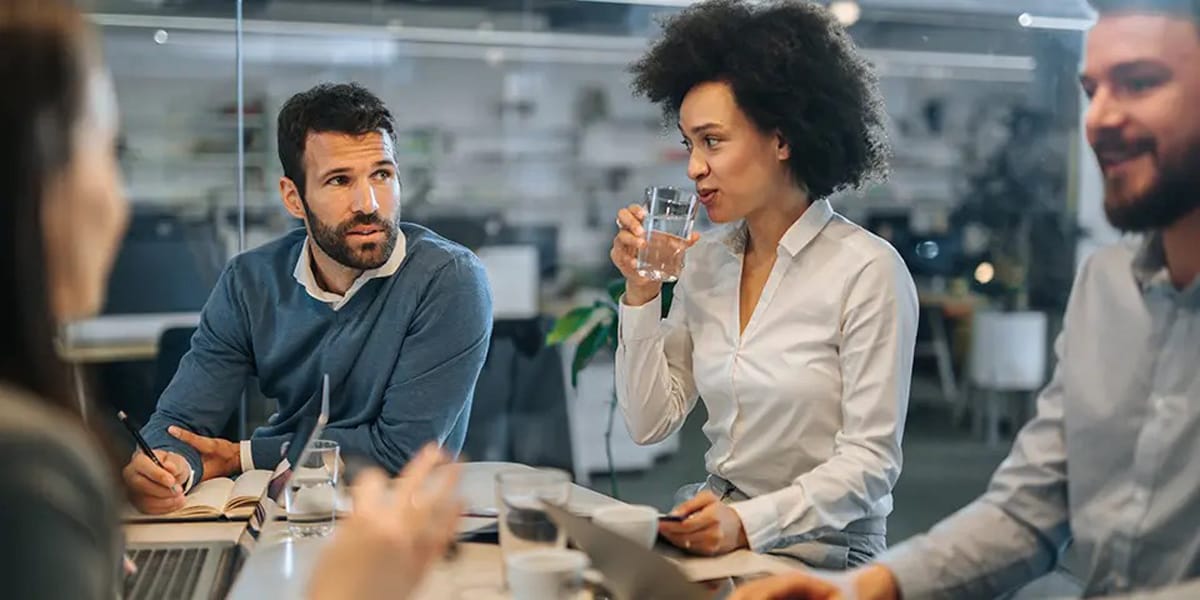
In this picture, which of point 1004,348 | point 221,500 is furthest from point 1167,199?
point 1004,348

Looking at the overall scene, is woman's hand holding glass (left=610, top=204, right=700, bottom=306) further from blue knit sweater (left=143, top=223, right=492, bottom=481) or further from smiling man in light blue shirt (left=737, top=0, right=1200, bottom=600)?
smiling man in light blue shirt (left=737, top=0, right=1200, bottom=600)

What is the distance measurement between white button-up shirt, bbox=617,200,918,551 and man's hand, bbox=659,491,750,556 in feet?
0.50

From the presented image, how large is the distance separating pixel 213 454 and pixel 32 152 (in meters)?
1.33

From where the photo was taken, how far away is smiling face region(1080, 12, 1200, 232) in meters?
1.23

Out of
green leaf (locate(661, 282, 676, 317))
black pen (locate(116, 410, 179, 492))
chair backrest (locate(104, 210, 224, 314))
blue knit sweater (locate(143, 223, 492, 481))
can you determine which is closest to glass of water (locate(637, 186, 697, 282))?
blue knit sweater (locate(143, 223, 492, 481))

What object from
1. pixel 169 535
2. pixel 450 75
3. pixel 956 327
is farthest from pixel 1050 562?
pixel 450 75

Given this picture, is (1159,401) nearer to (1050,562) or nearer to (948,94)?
(1050,562)

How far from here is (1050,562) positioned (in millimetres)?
1424

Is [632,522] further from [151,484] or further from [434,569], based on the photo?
[151,484]

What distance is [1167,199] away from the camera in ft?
4.09

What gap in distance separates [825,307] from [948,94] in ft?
14.6

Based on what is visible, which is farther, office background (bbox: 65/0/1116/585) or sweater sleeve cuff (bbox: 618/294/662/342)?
office background (bbox: 65/0/1116/585)

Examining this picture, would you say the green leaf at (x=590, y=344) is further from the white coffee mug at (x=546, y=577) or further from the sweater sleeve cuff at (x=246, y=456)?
the white coffee mug at (x=546, y=577)

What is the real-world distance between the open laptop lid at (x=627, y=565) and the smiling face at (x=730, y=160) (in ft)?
2.86
